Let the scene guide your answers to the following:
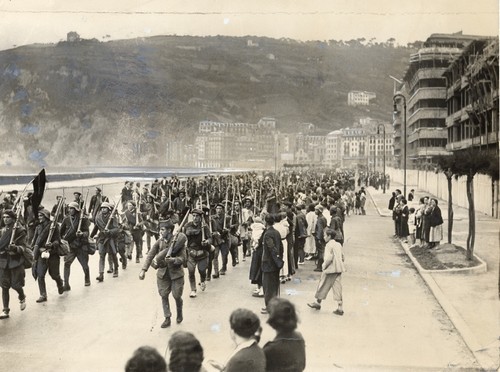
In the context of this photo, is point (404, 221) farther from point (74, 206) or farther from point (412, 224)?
point (74, 206)

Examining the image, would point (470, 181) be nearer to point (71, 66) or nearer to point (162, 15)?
point (162, 15)

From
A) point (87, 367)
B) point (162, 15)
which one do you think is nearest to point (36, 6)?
point (162, 15)

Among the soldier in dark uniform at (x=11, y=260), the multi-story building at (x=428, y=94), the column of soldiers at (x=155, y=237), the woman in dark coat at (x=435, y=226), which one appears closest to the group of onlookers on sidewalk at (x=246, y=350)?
the column of soldiers at (x=155, y=237)

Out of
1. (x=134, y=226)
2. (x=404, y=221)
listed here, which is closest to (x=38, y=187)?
(x=134, y=226)

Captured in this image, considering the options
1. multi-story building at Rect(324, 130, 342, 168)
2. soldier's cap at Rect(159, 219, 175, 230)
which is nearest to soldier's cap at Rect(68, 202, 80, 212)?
soldier's cap at Rect(159, 219, 175, 230)

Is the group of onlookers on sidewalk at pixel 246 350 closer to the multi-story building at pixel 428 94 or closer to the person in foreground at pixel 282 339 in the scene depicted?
the person in foreground at pixel 282 339
